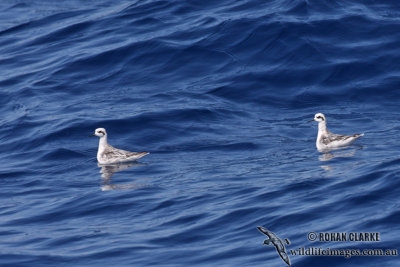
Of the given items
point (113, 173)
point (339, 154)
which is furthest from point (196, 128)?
point (339, 154)

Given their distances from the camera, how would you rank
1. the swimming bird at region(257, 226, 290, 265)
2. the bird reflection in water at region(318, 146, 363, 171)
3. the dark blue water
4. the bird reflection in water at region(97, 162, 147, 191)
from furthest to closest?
the bird reflection in water at region(318, 146, 363, 171) < the bird reflection in water at region(97, 162, 147, 191) < the dark blue water < the swimming bird at region(257, 226, 290, 265)

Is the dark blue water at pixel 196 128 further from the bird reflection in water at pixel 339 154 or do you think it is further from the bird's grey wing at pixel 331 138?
the bird's grey wing at pixel 331 138

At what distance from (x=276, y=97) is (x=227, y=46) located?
13.6 ft

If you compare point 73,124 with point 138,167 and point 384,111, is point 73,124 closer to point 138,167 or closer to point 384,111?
point 138,167

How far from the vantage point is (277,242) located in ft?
49.9

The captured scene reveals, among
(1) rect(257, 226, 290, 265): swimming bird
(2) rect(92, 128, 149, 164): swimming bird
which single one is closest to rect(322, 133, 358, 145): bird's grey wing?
(2) rect(92, 128, 149, 164): swimming bird

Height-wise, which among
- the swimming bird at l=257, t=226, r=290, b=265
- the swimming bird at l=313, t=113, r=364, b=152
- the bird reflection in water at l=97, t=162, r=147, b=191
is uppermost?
the swimming bird at l=313, t=113, r=364, b=152

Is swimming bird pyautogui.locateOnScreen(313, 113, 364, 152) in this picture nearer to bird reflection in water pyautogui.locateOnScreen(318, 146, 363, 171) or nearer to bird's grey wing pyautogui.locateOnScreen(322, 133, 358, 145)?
bird's grey wing pyautogui.locateOnScreen(322, 133, 358, 145)

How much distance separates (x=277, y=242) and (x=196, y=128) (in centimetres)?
1116

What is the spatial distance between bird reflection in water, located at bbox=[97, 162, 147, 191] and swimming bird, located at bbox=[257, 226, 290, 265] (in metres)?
5.59

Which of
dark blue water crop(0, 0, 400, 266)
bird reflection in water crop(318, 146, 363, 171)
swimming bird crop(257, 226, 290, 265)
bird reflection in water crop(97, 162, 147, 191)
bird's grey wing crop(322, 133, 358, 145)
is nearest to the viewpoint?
swimming bird crop(257, 226, 290, 265)

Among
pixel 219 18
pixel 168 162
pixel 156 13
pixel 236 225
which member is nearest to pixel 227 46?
pixel 219 18

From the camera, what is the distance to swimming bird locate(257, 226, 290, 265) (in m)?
14.3

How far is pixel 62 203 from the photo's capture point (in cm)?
1995
